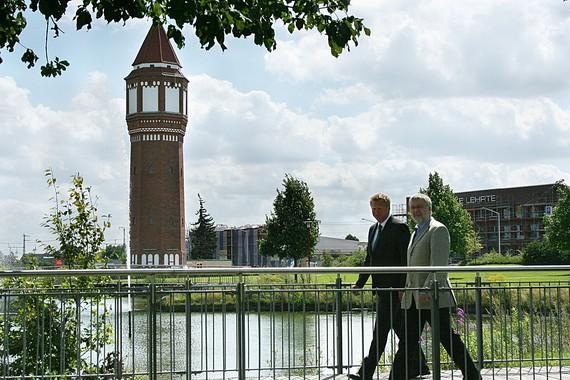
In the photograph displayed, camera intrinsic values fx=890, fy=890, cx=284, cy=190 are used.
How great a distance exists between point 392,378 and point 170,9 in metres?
3.92

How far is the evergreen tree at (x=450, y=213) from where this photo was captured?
7306 cm

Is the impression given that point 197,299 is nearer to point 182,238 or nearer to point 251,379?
point 251,379

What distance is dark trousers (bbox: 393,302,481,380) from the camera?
815cm

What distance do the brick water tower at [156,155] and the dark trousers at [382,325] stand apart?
224ft

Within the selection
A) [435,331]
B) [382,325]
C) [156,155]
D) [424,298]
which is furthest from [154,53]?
[435,331]

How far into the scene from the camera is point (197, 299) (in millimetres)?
8352

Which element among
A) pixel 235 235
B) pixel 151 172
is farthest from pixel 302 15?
pixel 235 235

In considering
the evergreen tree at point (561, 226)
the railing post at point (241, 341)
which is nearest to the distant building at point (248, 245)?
the evergreen tree at point (561, 226)

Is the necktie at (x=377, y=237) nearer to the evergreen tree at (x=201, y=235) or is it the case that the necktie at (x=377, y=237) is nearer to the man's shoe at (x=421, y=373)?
the man's shoe at (x=421, y=373)

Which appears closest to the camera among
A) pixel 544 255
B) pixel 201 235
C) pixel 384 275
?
pixel 384 275

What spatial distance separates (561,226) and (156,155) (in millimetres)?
34153

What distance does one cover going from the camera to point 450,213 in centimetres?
7362

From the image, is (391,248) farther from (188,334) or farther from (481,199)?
(481,199)

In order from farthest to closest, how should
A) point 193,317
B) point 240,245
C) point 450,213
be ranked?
point 240,245, point 450,213, point 193,317
